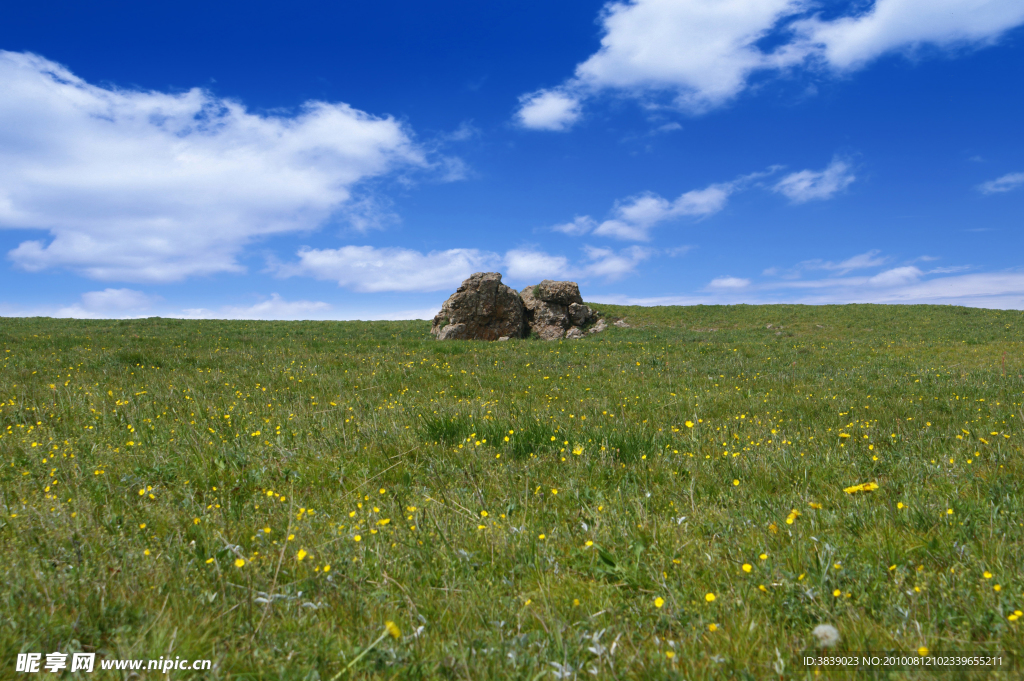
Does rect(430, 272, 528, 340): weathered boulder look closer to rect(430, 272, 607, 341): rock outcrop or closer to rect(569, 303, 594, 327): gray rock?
rect(430, 272, 607, 341): rock outcrop

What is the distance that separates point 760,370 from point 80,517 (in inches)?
594

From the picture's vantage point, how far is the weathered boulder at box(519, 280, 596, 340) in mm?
26672

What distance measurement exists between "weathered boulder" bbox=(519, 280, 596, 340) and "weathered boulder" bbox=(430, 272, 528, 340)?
1.18m

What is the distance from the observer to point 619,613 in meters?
2.84

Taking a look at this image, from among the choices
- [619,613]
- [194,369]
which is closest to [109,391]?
[194,369]

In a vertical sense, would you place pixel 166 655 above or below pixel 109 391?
below

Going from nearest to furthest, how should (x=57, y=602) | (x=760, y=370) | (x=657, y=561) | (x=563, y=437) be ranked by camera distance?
(x=57, y=602)
(x=657, y=561)
(x=563, y=437)
(x=760, y=370)

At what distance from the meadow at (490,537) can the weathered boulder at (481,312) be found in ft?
52.2

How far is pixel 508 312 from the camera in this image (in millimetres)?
25953

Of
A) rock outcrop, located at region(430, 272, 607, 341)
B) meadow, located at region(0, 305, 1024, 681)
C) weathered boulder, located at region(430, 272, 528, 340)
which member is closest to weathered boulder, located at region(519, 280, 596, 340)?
rock outcrop, located at region(430, 272, 607, 341)

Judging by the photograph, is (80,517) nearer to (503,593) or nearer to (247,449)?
(247,449)

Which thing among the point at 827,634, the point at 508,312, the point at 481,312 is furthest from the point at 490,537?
the point at 508,312

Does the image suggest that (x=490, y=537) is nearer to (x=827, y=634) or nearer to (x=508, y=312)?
(x=827, y=634)

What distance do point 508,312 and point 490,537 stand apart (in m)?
22.6
